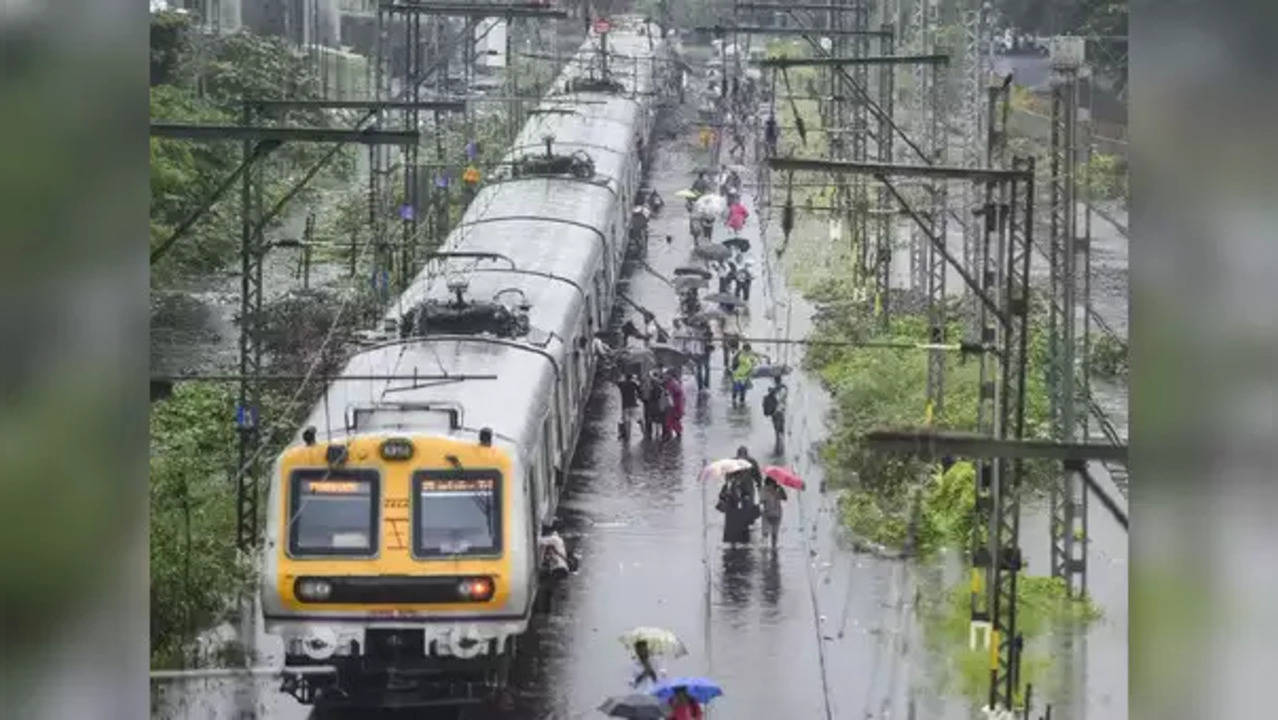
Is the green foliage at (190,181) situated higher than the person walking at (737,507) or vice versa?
the green foliage at (190,181)

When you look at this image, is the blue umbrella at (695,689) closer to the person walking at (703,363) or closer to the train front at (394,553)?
the train front at (394,553)

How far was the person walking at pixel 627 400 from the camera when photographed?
12.4 m

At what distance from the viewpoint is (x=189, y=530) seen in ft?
29.7

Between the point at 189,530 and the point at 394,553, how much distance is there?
2.23 metres

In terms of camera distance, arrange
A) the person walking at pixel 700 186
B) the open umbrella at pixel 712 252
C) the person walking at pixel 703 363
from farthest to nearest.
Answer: the person walking at pixel 700 186 < the open umbrella at pixel 712 252 < the person walking at pixel 703 363

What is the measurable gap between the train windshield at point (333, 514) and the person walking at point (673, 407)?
18.4 feet

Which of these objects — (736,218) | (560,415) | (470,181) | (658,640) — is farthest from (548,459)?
(736,218)

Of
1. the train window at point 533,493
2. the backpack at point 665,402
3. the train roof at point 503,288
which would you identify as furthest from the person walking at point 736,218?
the train window at point 533,493

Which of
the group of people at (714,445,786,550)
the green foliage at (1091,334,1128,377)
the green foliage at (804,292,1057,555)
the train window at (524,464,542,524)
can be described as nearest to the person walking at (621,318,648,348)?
the green foliage at (804,292,1057,555)

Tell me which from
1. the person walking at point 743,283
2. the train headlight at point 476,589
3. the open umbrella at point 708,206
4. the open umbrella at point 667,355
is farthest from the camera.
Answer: the open umbrella at point 708,206

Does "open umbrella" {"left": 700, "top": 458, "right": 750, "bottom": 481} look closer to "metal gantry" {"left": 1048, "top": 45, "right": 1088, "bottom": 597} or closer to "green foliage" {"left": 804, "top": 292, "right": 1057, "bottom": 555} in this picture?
"green foliage" {"left": 804, "top": 292, "right": 1057, "bottom": 555}

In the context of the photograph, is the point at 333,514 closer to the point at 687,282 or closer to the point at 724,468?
the point at 724,468

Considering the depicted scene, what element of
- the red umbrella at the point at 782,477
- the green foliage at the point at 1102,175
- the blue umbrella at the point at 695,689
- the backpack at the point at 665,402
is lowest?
the blue umbrella at the point at 695,689
